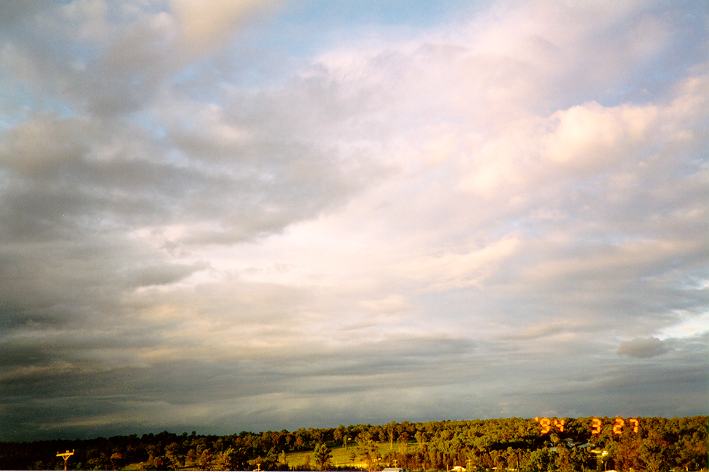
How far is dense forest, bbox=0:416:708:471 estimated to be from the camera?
19.3ft

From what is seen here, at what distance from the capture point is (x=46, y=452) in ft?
21.5

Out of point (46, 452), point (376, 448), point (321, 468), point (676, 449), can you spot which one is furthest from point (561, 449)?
point (46, 452)

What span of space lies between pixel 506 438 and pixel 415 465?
1.01 metres

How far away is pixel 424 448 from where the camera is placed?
6312mm

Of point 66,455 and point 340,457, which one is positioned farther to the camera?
point 66,455

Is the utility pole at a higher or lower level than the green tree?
higher

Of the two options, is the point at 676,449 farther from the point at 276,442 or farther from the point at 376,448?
the point at 276,442

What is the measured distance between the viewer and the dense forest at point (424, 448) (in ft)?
19.3
